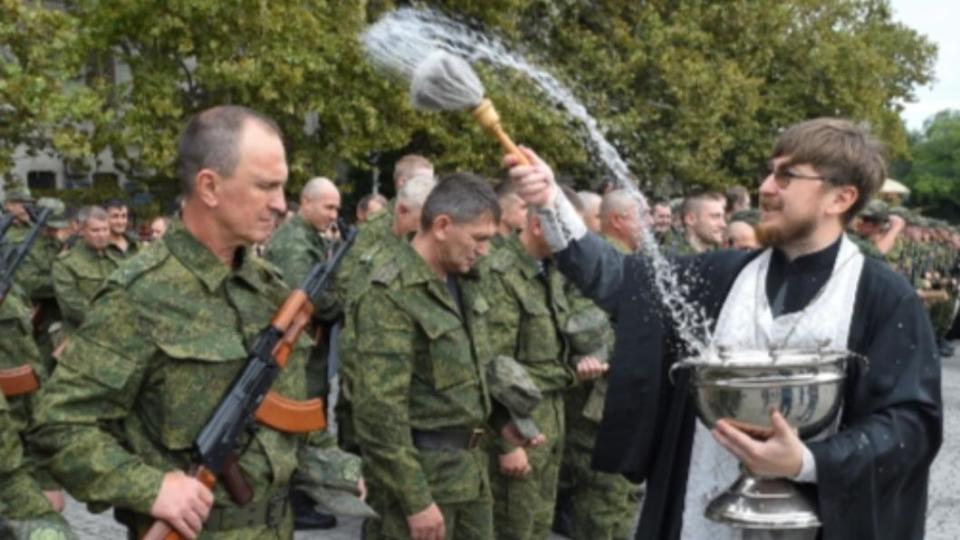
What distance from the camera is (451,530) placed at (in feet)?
16.7

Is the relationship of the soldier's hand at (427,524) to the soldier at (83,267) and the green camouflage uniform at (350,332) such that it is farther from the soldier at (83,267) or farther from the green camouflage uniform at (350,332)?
the soldier at (83,267)

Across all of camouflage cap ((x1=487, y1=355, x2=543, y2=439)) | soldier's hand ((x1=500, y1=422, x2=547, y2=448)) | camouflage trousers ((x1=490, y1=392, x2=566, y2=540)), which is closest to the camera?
camouflage cap ((x1=487, y1=355, x2=543, y2=439))

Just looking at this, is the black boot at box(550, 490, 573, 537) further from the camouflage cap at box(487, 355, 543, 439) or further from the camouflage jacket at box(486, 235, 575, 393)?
the camouflage cap at box(487, 355, 543, 439)

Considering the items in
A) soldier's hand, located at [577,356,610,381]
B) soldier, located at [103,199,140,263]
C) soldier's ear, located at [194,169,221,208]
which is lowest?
soldier, located at [103,199,140,263]

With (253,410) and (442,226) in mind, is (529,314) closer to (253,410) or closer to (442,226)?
(442,226)

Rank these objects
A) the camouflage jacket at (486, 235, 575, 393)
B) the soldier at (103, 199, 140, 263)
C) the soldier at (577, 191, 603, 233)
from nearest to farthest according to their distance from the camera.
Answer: the camouflage jacket at (486, 235, 575, 393) → the soldier at (577, 191, 603, 233) → the soldier at (103, 199, 140, 263)

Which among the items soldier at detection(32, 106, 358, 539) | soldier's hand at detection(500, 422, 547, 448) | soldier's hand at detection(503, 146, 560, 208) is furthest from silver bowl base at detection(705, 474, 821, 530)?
soldier's hand at detection(500, 422, 547, 448)

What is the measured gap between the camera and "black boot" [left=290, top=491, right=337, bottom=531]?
7797 millimetres

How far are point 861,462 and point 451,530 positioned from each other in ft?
7.20

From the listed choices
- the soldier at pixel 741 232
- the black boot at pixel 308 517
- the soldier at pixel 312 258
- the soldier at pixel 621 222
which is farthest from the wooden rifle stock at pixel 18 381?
the soldier at pixel 741 232

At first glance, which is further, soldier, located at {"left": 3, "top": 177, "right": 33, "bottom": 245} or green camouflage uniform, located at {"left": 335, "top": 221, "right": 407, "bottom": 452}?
soldier, located at {"left": 3, "top": 177, "right": 33, "bottom": 245}

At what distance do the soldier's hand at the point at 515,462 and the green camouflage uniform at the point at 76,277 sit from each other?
14.9 feet

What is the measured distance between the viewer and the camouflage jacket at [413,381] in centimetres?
474

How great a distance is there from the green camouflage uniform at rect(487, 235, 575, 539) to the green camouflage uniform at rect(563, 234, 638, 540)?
0.19m
